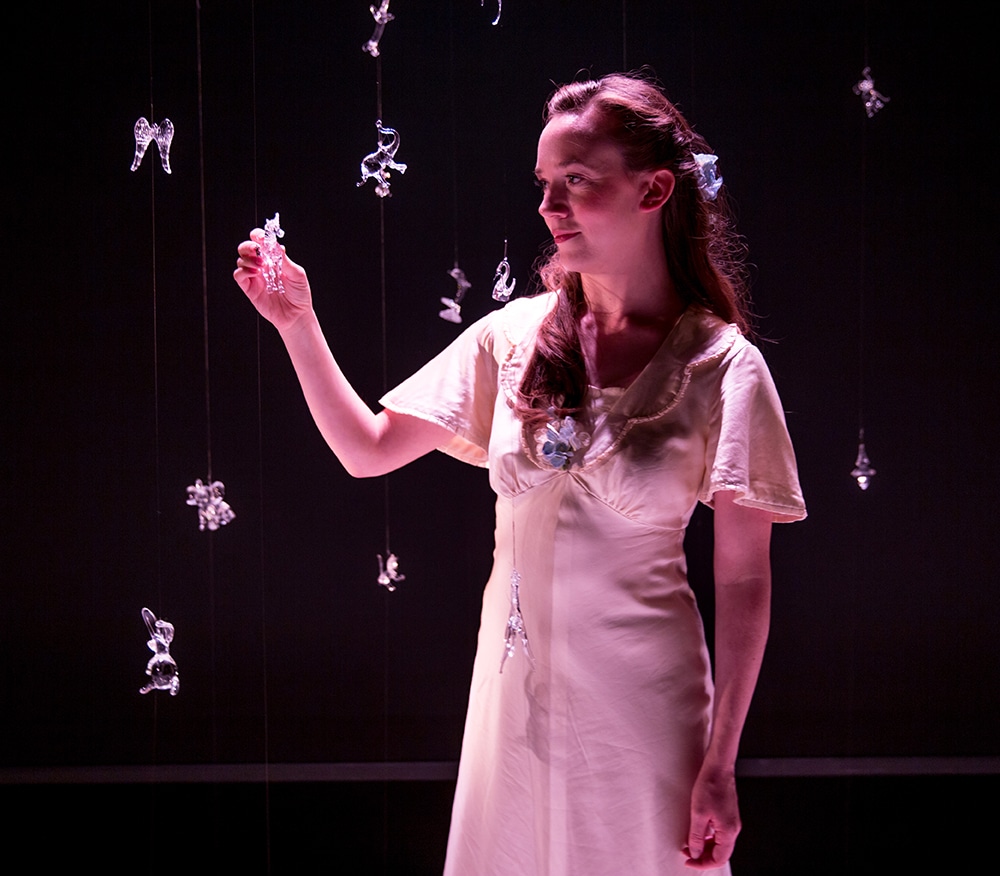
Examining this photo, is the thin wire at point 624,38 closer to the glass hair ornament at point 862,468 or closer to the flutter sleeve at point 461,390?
the flutter sleeve at point 461,390

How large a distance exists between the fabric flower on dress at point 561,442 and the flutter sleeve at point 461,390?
0.21 meters

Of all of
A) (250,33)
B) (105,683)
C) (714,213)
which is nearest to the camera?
(714,213)

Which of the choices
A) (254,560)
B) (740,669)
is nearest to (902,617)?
(740,669)

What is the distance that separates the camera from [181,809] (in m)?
2.19

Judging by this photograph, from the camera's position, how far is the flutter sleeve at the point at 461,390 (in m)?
1.59

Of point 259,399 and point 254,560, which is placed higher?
point 259,399

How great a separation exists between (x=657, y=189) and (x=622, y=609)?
60 cm

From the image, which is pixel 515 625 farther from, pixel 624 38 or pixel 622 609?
pixel 624 38

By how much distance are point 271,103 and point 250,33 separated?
0.47 ft

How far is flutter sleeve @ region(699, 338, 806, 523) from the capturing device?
1.37 m

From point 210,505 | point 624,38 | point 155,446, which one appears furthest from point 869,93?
point 155,446

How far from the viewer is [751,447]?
4.58 feet

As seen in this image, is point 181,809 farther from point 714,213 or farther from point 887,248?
point 887,248

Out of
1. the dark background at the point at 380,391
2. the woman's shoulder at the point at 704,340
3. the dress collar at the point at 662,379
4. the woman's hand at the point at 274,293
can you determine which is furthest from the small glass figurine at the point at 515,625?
the dark background at the point at 380,391
